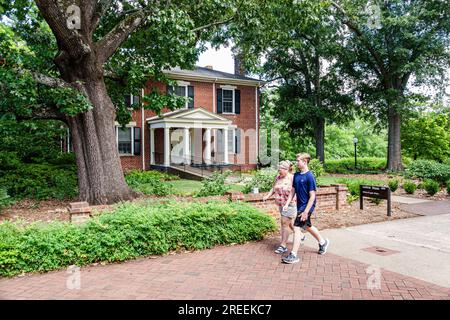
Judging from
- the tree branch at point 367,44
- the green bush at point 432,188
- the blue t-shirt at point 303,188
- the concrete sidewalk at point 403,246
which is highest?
the tree branch at point 367,44

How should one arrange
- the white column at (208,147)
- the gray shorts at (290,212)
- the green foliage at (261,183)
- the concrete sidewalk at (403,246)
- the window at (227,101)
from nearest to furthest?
the concrete sidewalk at (403,246)
the gray shorts at (290,212)
the green foliage at (261,183)
the white column at (208,147)
the window at (227,101)

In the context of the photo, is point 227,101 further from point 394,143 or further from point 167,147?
point 394,143

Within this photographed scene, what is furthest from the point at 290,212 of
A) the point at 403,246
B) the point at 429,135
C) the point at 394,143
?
the point at 429,135

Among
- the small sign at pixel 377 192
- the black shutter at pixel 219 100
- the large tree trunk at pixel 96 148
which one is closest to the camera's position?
the small sign at pixel 377 192

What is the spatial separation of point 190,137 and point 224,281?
21170 millimetres

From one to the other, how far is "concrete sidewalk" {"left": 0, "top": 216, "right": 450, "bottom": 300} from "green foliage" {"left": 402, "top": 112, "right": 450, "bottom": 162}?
76.1 feet

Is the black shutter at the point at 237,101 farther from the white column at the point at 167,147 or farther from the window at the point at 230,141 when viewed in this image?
the white column at the point at 167,147

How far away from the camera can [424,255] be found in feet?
20.4

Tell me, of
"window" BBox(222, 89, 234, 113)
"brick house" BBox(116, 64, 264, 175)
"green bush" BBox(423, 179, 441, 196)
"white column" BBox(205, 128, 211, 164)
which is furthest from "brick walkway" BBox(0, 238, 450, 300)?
"window" BBox(222, 89, 234, 113)

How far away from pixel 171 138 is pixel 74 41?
1575 cm

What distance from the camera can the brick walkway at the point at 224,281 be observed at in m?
4.50

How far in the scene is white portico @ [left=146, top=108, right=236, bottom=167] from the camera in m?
22.9

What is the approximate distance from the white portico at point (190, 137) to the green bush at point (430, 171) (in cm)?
1163

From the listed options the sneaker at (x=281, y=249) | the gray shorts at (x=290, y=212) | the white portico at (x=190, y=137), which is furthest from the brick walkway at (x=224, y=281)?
the white portico at (x=190, y=137)
